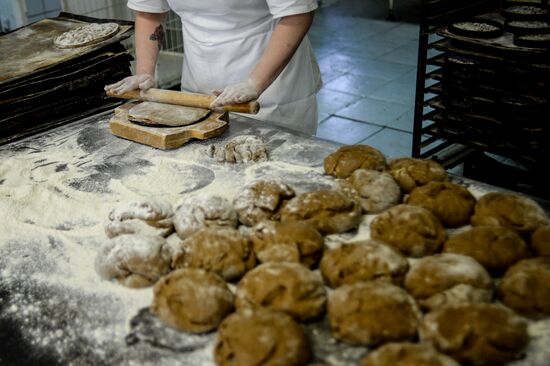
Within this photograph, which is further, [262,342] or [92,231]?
[92,231]

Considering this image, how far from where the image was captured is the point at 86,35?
246 centimetres

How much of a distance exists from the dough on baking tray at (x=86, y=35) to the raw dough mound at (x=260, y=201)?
120 cm

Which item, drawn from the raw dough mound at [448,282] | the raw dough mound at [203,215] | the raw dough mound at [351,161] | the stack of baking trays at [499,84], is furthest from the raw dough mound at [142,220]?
the stack of baking trays at [499,84]

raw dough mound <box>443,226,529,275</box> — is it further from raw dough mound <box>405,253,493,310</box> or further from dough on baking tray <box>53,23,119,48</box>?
dough on baking tray <box>53,23,119,48</box>

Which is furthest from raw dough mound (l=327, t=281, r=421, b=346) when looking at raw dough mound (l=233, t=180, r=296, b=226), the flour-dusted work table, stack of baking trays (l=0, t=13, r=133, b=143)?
stack of baking trays (l=0, t=13, r=133, b=143)

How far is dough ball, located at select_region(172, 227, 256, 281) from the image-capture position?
1.38 metres

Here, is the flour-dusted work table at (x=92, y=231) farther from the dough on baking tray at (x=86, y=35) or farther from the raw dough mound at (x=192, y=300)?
the dough on baking tray at (x=86, y=35)

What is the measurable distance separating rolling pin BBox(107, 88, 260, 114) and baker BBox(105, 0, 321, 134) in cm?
3

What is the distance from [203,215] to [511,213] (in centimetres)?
82

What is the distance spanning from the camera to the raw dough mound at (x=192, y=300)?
1232 millimetres

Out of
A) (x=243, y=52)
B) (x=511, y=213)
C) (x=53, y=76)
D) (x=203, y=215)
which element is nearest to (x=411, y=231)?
(x=511, y=213)

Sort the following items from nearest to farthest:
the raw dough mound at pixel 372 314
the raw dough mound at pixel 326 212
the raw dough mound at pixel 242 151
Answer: the raw dough mound at pixel 372 314 → the raw dough mound at pixel 326 212 → the raw dough mound at pixel 242 151

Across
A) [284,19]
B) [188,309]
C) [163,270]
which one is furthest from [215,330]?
[284,19]

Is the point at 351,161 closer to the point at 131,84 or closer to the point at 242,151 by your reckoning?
the point at 242,151
